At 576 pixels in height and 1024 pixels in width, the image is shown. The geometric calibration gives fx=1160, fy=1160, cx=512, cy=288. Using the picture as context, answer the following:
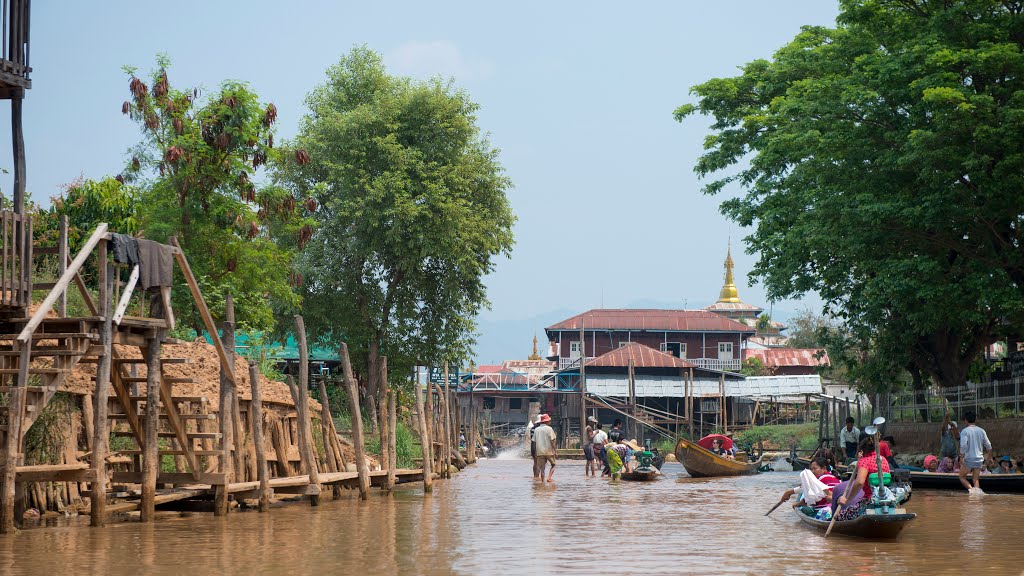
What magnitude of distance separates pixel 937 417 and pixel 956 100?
10908mm

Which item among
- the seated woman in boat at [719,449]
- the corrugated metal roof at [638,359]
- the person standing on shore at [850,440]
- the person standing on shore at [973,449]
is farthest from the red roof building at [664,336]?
the person standing on shore at [973,449]

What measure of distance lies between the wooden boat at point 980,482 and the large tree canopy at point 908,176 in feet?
12.2

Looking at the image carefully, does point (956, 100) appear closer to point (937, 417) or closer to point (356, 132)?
point (937, 417)

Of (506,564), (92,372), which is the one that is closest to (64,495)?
(92,372)

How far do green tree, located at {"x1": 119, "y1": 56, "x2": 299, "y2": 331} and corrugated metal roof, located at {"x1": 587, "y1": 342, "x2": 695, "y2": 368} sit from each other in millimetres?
32972

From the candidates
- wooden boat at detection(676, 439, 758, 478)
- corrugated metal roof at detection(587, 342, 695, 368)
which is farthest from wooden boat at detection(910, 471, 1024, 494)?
corrugated metal roof at detection(587, 342, 695, 368)

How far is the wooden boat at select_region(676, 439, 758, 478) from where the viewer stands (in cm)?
3428

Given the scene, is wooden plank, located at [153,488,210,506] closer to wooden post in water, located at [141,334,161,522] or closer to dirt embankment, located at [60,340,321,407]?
wooden post in water, located at [141,334,161,522]

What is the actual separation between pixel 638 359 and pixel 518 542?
4864cm

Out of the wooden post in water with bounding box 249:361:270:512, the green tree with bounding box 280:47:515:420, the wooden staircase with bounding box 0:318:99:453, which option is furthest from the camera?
the green tree with bounding box 280:47:515:420

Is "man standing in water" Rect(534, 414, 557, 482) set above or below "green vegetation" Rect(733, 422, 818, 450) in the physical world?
above

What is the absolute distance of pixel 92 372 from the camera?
18750mm

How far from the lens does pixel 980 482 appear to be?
2311 cm

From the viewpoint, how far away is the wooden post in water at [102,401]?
14.7 m
